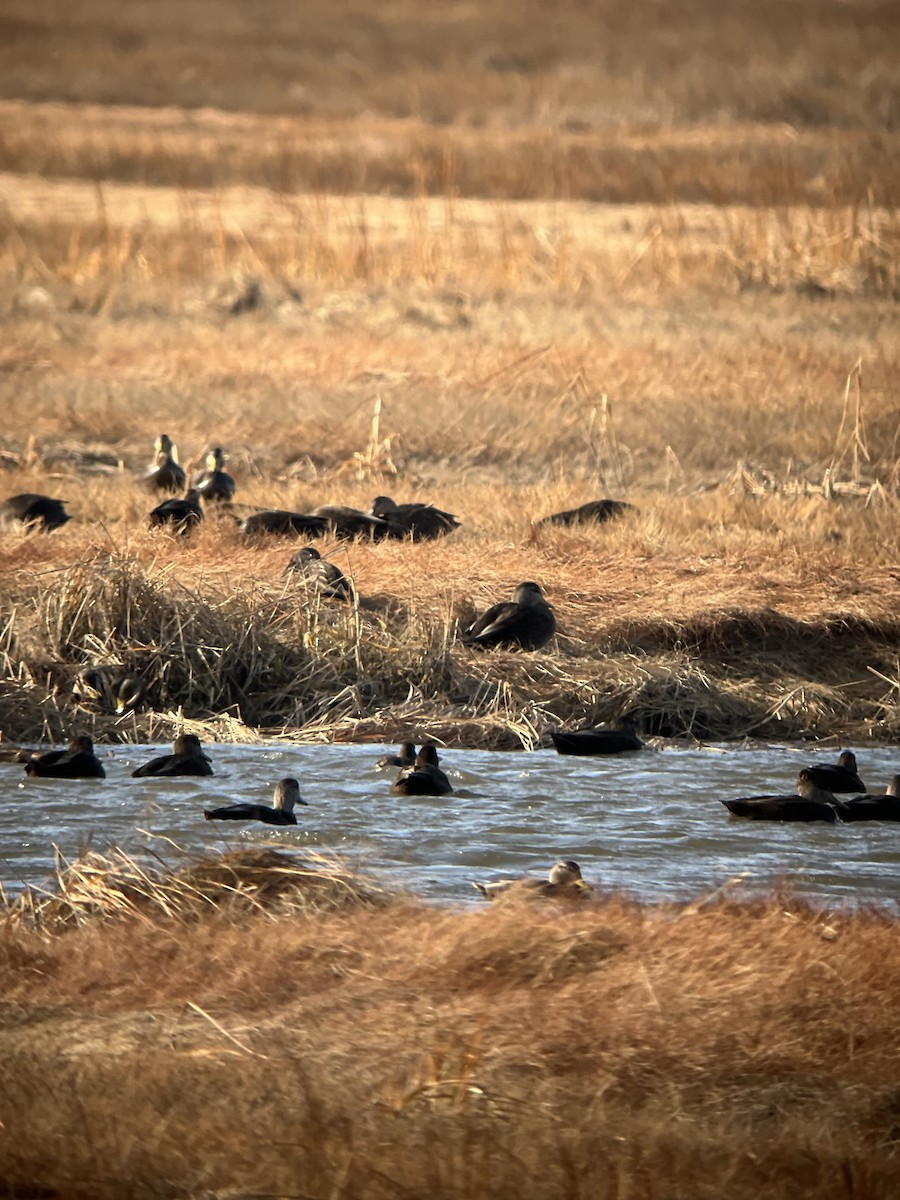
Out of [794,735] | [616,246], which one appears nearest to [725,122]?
[616,246]

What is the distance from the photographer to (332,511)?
11.8m

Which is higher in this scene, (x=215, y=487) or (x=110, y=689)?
(x=215, y=487)

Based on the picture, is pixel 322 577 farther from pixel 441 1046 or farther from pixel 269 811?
pixel 441 1046

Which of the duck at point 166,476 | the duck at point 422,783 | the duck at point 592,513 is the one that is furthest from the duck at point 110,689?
the duck at point 166,476

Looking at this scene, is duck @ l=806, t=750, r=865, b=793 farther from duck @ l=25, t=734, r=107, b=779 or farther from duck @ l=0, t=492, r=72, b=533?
duck @ l=0, t=492, r=72, b=533

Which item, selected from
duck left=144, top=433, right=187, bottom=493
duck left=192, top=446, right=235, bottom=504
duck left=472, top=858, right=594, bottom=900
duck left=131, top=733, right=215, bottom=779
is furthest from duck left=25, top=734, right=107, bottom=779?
duck left=144, top=433, right=187, bottom=493

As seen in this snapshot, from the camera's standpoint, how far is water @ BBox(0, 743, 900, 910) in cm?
662

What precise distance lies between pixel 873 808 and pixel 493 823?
58.4 inches

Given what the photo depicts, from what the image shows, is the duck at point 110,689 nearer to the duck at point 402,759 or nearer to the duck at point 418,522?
the duck at point 402,759

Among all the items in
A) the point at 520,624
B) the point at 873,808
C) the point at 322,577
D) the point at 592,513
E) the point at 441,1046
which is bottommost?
the point at 873,808

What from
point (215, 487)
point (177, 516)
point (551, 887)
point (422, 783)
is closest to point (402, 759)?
point (422, 783)

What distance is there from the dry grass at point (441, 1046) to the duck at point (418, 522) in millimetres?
5943

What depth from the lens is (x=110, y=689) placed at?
29.8 feet

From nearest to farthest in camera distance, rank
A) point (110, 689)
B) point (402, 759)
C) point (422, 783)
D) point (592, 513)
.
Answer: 1. point (422, 783)
2. point (402, 759)
3. point (110, 689)
4. point (592, 513)
